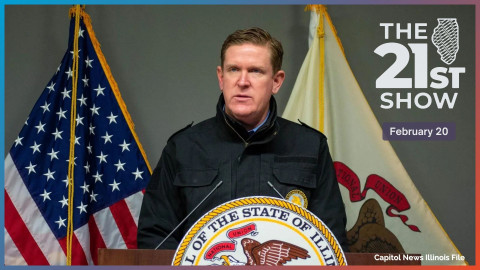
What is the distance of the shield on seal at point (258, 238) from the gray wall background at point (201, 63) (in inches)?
74.6

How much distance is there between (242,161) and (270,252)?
52 centimetres

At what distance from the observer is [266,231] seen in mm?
1676

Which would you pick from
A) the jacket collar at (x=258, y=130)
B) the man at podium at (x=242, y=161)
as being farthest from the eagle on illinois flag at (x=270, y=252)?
the jacket collar at (x=258, y=130)

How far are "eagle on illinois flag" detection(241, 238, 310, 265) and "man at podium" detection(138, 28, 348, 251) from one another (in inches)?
14.5

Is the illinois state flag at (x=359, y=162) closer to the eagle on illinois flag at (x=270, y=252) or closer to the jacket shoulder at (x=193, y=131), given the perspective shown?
the jacket shoulder at (x=193, y=131)

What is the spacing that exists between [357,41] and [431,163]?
76 centimetres

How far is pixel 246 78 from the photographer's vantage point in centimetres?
206

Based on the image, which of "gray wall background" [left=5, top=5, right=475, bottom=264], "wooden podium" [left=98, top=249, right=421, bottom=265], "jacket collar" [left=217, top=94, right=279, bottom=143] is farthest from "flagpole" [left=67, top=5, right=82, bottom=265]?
"wooden podium" [left=98, top=249, right=421, bottom=265]

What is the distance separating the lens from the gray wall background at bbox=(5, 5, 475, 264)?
3.50 m

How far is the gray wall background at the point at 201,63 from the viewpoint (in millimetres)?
3504

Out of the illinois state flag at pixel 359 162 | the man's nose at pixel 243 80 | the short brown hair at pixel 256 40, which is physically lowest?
the illinois state flag at pixel 359 162

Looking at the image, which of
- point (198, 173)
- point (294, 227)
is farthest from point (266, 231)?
point (198, 173)

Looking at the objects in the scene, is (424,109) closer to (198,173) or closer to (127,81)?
(127,81)

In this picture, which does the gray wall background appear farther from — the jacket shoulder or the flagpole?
the jacket shoulder
